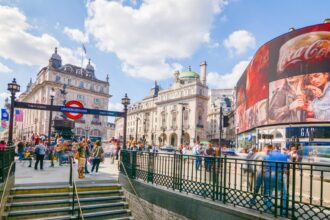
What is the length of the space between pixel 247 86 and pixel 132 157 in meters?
45.8

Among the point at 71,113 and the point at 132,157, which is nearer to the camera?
the point at 132,157

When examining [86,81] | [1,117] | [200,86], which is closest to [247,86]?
[200,86]

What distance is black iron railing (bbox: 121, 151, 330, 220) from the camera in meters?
5.20

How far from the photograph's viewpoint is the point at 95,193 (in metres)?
9.79

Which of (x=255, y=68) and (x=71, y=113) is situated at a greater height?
(x=255, y=68)

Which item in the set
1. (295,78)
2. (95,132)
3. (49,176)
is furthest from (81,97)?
(49,176)

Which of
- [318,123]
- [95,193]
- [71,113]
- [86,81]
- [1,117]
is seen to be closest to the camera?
[95,193]

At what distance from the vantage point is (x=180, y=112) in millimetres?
92250

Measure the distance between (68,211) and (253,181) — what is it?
5972 mm

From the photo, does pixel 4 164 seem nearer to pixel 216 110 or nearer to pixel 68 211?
pixel 68 211

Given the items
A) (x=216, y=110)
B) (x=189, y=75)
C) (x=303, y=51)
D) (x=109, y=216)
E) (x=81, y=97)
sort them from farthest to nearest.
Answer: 1. (x=216, y=110)
2. (x=189, y=75)
3. (x=81, y=97)
4. (x=303, y=51)
5. (x=109, y=216)

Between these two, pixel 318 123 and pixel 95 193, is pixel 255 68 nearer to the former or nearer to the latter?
pixel 318 123

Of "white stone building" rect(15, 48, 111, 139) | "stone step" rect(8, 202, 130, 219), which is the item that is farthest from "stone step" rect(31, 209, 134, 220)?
"white stone building" rect(15, 48, 111, 139)

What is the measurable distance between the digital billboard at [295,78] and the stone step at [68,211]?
3507 centimetres
